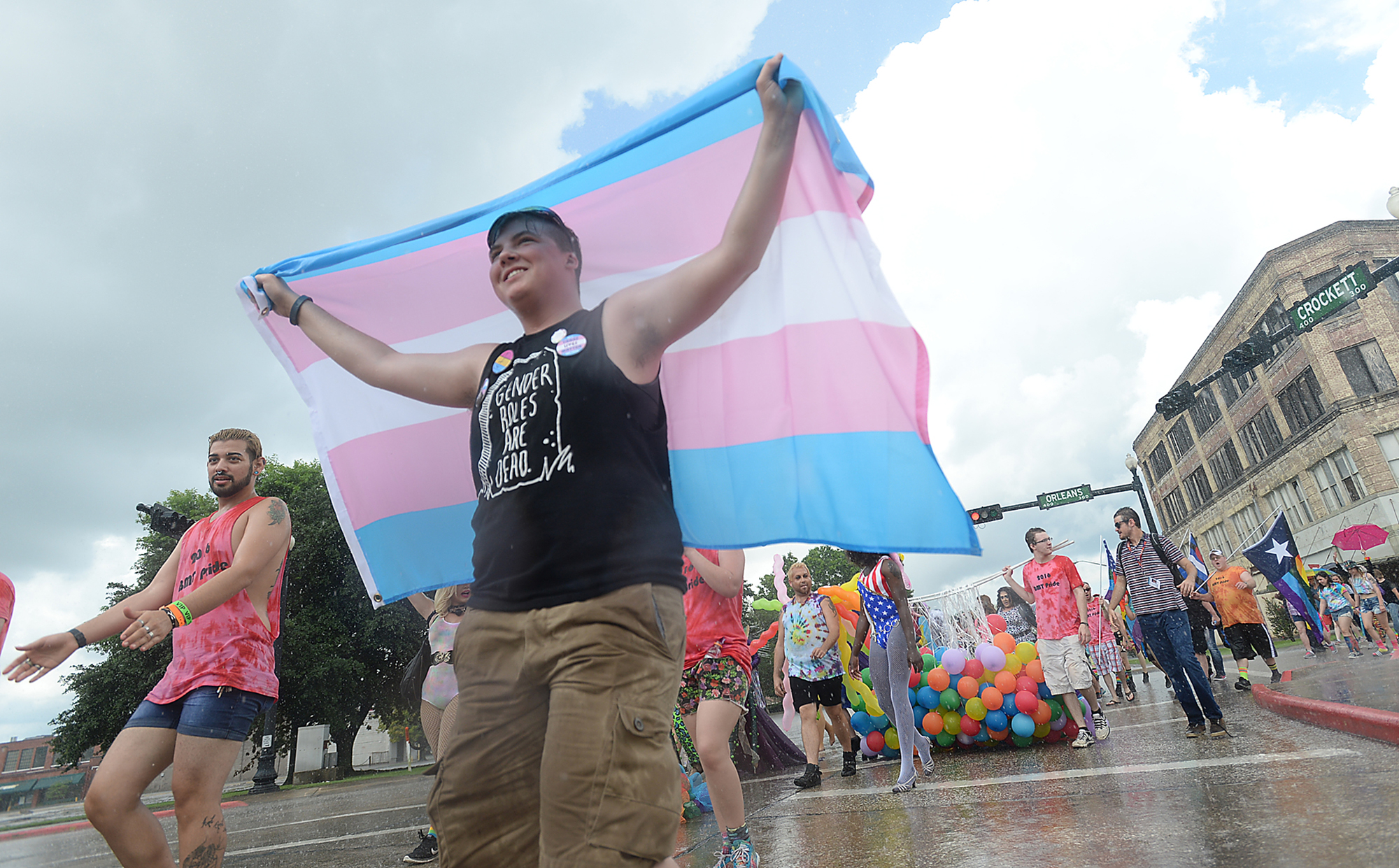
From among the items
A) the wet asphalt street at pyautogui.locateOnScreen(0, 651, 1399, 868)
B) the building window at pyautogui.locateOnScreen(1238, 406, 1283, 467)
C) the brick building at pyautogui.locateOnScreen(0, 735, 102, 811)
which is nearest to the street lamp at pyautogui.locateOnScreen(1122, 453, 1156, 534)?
the wet asphalt street at pyautogui.locateOnScreen(0, 651, 1399, 868)

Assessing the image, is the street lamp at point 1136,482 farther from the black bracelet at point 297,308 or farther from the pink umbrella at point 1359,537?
the black bracelet at point 297,308

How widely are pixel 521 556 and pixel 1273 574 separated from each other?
57.8 ft

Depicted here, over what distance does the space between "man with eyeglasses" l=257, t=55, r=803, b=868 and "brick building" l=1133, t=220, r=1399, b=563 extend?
2935 cm

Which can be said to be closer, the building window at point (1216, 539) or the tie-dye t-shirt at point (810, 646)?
the tie-dye t-shirt at point (810, 646)

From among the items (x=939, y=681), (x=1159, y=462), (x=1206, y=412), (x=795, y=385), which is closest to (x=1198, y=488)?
(x=1206, y=412)

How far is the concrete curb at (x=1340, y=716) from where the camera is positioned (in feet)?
15.4

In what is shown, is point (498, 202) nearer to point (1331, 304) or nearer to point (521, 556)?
point (521, 556)

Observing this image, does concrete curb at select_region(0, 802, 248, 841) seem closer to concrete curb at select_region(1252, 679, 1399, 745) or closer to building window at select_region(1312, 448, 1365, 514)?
concrete curb at select_region(1252, 679, 1399, 745)

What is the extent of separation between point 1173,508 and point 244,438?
59560 mm

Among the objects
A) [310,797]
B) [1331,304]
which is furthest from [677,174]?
[310,797]

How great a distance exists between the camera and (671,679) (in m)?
1.78

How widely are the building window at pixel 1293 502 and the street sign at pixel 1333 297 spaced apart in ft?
95.1

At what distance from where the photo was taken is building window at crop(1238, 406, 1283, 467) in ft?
120

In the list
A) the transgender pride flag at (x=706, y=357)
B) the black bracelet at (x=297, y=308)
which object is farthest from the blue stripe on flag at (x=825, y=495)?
the black bracelet at (x=297, y=308)
